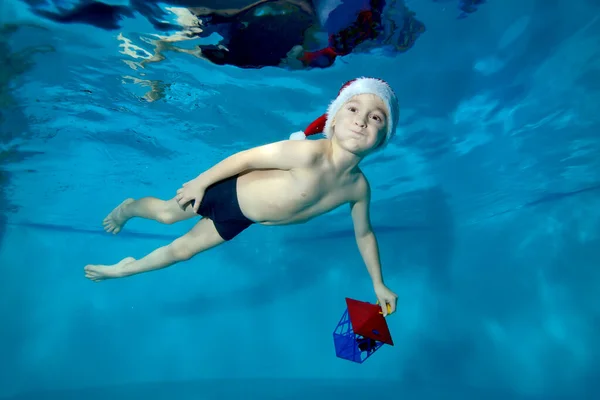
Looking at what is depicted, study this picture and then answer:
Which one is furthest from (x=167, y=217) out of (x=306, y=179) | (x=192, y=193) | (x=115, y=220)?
(x=306, y=179)

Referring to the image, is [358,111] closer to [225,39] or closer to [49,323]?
[225,39]

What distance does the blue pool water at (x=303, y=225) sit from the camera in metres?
8.50

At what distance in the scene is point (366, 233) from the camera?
573cm

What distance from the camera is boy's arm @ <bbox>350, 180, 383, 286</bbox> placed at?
5512 millimetres

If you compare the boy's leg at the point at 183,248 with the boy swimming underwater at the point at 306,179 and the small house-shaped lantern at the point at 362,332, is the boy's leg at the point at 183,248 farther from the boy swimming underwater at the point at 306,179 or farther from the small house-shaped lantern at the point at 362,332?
the small house-shaped lantern at the point at 362,332

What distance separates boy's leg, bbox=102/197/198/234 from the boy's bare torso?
1.27 metres

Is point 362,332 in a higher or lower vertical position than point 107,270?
lower

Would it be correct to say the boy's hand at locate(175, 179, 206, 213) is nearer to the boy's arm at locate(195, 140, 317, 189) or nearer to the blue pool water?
the boy's arm at locate(195, 140, 317, 189)

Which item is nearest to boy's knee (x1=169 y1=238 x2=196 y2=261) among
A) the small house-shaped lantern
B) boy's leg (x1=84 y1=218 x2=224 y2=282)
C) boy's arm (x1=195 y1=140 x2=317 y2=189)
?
boy's leg (x1=84 y1=218 x2=224 y2=282)

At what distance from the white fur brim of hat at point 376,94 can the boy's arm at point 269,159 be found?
1.91 feet

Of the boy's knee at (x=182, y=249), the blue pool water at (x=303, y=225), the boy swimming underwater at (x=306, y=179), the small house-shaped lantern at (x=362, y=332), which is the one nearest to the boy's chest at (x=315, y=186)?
the boy swimming underwater at (x=306, y=179)

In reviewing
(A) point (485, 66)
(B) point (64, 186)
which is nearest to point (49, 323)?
(B) point (64, 186)

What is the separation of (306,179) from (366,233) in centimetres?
148

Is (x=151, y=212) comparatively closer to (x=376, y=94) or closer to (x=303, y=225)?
(x=376, y=94)
